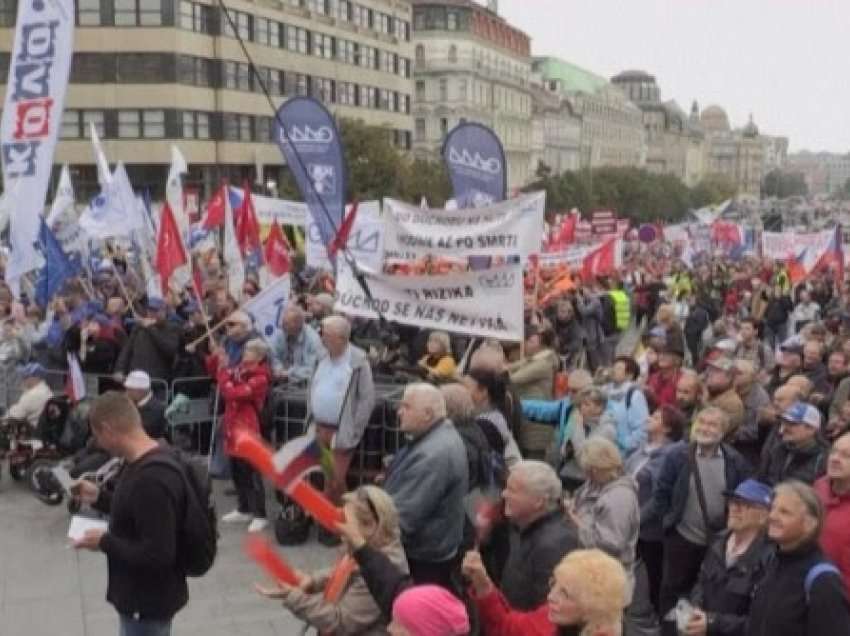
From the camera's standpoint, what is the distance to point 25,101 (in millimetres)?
10703

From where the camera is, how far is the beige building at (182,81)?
52969 mm

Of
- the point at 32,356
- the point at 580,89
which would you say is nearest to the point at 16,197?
the point at 32,356

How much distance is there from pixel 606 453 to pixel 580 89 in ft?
474

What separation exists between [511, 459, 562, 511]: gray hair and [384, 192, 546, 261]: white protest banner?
16.9 ft

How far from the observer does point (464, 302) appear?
9.26 m

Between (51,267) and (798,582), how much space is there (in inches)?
418

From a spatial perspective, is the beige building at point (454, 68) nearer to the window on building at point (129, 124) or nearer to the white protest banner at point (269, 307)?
the window on building at point (129, 124)

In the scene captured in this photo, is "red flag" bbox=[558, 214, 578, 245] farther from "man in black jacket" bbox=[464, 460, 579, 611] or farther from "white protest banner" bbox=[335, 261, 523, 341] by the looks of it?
"man in black jacket" bbox=[464, 460, 579, 611]

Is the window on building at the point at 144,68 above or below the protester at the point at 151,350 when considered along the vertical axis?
above

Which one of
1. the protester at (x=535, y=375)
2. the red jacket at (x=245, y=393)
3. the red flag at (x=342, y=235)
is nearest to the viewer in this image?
the red jacket at (x=245, y=393)

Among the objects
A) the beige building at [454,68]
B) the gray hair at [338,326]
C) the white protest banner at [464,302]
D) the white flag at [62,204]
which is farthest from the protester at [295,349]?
the beige building at [454,68]

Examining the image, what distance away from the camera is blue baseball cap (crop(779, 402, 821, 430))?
21.3 feet

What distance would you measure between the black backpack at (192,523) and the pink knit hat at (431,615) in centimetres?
147

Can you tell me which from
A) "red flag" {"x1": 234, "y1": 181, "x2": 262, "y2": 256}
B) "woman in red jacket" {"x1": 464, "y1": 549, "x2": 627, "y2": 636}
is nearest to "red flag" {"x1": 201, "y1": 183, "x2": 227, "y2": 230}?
"red flag" {"x1": 234, "y1": 181, "x2": 262, "y2": 256}
